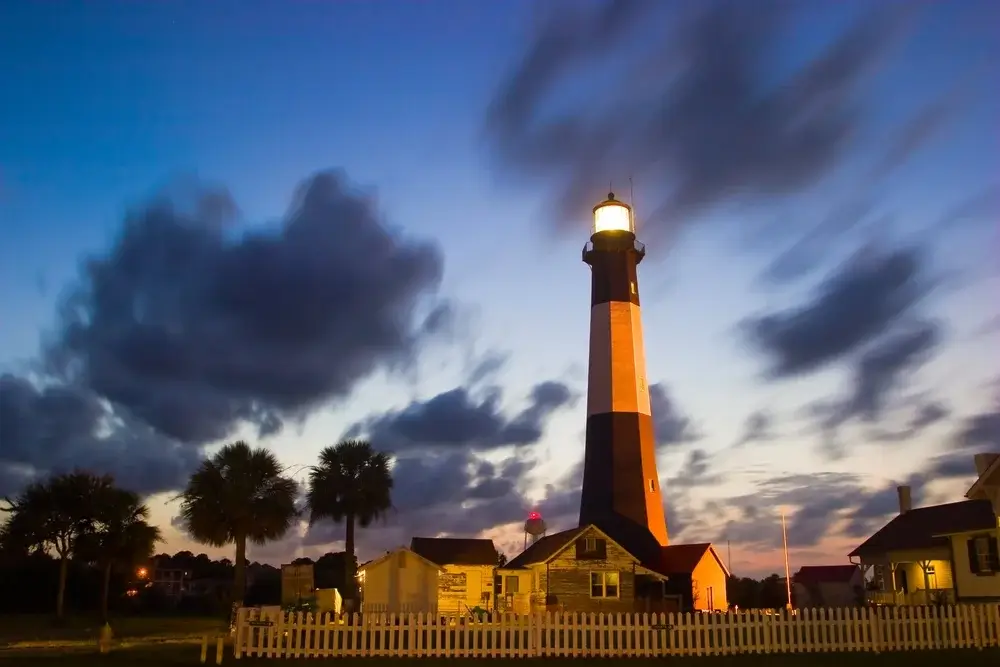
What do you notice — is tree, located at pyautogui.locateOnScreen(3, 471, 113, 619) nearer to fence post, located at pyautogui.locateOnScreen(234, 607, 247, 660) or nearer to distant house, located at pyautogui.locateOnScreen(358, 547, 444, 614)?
distant house, located at pyautogui.locateOnScreen(358, 547, 444, 614)

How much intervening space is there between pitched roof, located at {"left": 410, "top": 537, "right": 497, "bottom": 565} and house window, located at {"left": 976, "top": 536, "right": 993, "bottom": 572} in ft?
68.9

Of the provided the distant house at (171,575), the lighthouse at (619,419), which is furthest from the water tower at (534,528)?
the distant house at (171,575)

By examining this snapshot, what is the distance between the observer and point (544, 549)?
4053cm

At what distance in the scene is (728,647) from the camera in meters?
21.3

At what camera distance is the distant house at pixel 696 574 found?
135 ft

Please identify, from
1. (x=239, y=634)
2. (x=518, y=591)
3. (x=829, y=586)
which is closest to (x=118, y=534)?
(x=518, y=591)

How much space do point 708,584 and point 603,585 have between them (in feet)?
21.2

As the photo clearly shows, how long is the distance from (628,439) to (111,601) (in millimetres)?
35656

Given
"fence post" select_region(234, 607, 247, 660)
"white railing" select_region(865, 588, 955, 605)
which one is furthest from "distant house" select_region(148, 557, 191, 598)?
"fence post" select_region(234, 607, 247, 660)

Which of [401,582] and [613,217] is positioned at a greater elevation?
[613,217]

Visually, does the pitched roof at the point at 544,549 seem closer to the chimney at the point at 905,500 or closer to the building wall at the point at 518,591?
the building wall at the point at 518,591

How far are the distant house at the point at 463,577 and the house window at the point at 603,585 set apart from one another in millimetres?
5832

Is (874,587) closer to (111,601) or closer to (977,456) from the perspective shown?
(977,456)

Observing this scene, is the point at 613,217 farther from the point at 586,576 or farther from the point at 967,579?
the point at 967,579
